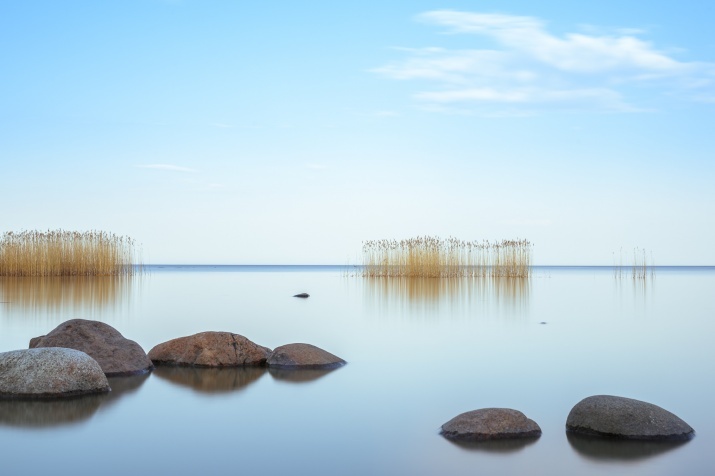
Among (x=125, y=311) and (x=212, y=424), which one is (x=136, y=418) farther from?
(x=125, y=311)

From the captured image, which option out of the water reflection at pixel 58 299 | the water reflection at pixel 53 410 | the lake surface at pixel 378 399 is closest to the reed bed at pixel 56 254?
the water reflection at pixel 58 299

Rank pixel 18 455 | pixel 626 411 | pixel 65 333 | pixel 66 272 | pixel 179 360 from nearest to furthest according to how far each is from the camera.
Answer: pixel 18 455
pixel 626 411
pixel 65 333
pixel 179 360
pixel 66 272

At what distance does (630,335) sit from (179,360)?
265 inches

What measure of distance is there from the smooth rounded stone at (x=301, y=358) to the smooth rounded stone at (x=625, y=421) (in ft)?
10.9

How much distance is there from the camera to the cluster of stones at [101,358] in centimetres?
615

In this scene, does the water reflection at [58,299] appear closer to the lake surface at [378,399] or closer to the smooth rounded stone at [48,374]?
the lake surface at [378,399]

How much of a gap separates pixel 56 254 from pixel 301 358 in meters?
22.1

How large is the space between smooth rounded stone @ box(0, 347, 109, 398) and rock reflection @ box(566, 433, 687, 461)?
3942 mm

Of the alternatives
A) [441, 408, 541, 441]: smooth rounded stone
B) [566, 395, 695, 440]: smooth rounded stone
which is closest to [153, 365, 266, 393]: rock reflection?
[441, 408, 541, 441]: smooth rounded stone

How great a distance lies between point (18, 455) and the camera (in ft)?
14.6

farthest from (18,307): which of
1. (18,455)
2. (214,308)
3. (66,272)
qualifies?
(66,272)

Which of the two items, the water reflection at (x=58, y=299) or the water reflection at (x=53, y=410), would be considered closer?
the water reflection at (x=53, y=410)

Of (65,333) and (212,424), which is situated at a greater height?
(65,333)

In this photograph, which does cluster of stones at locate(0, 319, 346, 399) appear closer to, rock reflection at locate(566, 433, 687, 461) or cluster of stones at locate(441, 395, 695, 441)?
cluster of stones at locate(441, 395, 695, 441)
